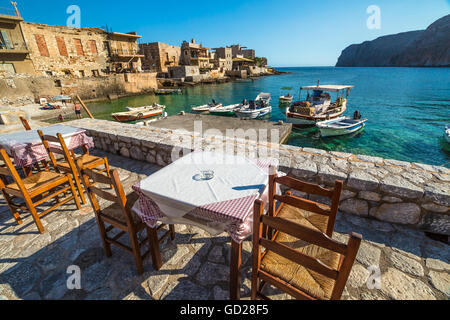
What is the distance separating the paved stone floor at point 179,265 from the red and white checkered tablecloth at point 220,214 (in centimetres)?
79

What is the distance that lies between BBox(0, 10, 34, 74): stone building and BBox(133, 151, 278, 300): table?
33.6 metres

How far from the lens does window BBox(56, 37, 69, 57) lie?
28522mm

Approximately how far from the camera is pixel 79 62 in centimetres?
3166

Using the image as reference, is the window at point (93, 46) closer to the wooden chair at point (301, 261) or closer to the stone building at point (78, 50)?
the stone building at point (78, 50)

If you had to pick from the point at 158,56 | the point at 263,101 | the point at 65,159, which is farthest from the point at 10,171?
the point at 158,56

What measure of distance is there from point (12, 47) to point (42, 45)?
3.93 meters

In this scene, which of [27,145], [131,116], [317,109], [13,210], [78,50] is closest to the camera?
[13,210]

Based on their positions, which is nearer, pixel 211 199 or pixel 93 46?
pixel 211 199

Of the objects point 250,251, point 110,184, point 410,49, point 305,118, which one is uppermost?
point 410,49

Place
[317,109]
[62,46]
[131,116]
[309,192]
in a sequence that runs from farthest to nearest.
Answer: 1. [62,46]
2. [131,116]
3. [317,109]
4. [309,192]

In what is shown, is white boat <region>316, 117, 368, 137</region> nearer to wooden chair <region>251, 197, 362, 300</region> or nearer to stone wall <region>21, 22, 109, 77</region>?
wooden chair <region>251, 197, 362, 300</region>

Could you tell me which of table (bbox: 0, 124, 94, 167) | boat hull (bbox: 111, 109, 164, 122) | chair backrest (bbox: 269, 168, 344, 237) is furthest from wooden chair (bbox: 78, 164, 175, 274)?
boat hull (bbox: 111, 109, 164, 122)

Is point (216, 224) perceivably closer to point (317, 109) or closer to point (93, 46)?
point (317, 109)
